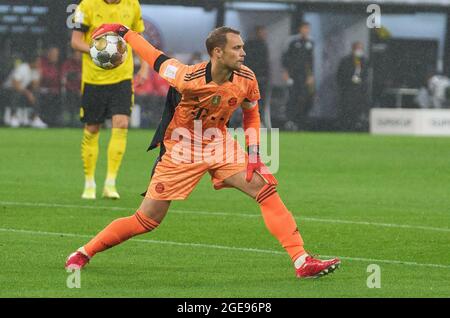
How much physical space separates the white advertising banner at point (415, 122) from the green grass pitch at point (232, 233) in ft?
32.9

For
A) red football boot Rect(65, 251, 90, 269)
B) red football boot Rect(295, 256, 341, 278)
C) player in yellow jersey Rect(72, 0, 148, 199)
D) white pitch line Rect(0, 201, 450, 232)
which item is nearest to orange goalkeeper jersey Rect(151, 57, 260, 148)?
red football boot Rect(65, 251, 90, 269)

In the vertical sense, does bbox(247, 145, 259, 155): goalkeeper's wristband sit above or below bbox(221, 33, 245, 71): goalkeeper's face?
below

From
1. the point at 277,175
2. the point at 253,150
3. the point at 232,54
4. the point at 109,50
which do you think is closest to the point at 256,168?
the point at 253,150

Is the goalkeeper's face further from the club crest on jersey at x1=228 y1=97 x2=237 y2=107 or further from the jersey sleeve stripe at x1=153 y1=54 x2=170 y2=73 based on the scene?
the jersey sleeve stripe at x1=153 y1=54 x2=170 y2=73

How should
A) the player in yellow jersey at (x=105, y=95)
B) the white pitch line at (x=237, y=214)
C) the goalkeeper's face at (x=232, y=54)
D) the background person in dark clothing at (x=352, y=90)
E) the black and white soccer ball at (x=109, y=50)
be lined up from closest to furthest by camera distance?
the goalkeeper's face at (x=232, y=54) → the black and white soccer ball at (x=109, y=50) → the white pitch line at (x=237, y=214) → the player in yellow jersey at (x=105, y=95) → the background person in dark clothing at (x=352, y=90)

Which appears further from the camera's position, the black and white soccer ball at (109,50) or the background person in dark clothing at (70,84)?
the background person in dark clothing at (70,84)

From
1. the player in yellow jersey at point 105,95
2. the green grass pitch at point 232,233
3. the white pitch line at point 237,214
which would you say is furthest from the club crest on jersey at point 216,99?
the player in yellow jersey at point 105,95

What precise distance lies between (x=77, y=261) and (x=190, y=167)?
Answer: 3.52 ft

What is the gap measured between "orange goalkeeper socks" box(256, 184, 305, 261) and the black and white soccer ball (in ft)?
5.02

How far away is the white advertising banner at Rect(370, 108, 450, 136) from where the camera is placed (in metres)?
33.2

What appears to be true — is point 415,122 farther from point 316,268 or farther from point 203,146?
point 316,268

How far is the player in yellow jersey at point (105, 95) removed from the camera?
622 inches

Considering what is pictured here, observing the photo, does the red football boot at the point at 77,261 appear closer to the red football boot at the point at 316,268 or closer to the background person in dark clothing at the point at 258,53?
the red football boot at the point at 316,268

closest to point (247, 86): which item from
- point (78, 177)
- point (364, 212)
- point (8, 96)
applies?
point (364, 212)
